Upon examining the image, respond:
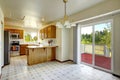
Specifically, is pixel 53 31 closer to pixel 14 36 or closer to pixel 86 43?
pixel 86 43

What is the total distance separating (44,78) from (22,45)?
216 inches

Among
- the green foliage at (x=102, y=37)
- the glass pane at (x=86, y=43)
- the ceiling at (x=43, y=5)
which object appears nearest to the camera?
the ceiling at (x=43, y=5)

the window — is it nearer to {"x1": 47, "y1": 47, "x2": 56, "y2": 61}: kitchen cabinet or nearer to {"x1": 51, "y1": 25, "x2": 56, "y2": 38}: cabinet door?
{"x1": 51, "y1": 25, "x2": 56, "y2": 38}: cabinet door

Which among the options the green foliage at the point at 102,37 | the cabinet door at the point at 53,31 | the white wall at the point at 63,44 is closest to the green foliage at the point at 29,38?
the cabinet door at the point at 53,31

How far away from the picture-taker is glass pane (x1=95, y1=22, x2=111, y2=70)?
3.92 meters

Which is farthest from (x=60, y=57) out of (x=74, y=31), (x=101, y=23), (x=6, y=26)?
(x=6, y=26)

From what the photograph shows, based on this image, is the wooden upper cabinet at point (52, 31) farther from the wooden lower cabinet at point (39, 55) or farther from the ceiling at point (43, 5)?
the ceiling at point (43, 5)

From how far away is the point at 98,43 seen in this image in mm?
4309

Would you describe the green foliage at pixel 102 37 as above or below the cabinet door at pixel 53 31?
below

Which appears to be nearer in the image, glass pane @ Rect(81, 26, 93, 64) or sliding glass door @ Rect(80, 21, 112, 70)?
sliding glass door @ Rect(80, 21, 112, 70)

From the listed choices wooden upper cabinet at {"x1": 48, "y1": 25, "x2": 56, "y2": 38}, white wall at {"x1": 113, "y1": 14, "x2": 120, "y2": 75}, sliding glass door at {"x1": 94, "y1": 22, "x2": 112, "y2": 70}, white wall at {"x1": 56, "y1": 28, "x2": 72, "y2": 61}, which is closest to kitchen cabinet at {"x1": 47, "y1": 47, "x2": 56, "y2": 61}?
white wall at {"x1": 56, "y1": 28, "x2": 72, "y2": 61}

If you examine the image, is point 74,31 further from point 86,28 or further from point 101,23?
point 101,23

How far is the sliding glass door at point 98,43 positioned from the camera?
3961mm

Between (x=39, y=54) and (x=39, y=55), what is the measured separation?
0.06 meters
